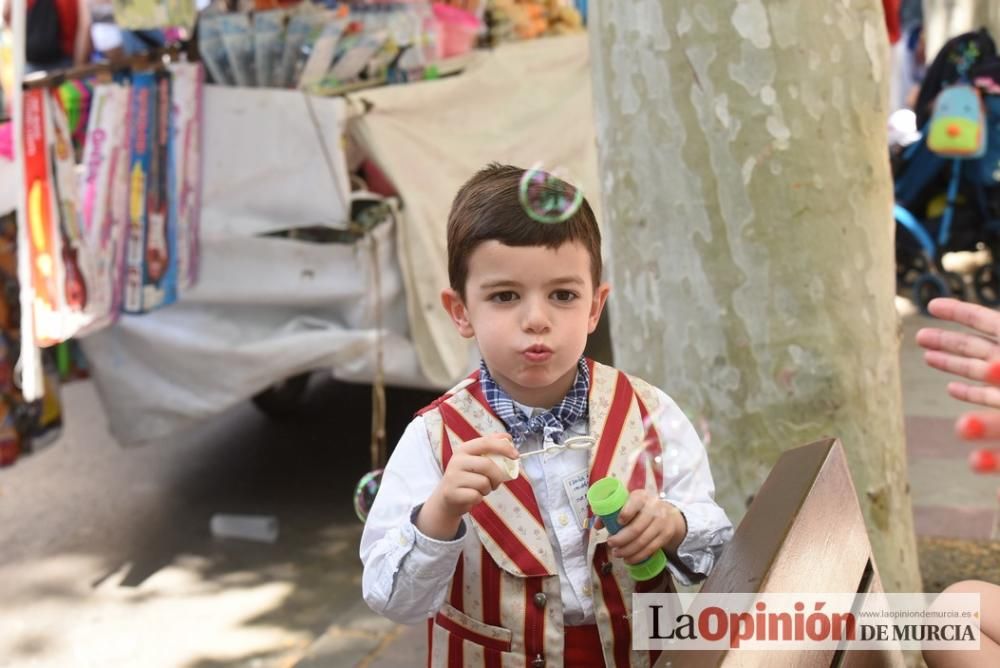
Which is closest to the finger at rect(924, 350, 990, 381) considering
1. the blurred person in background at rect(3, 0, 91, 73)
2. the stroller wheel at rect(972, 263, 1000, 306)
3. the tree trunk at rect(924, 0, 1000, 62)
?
the blurred person in background at rect(3, 0, 91, 73)

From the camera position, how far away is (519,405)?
1.70 metres

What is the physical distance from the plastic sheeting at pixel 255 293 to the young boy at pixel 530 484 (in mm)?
2751

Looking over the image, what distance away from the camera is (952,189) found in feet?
23.1

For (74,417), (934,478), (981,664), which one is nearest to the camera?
(981,664)

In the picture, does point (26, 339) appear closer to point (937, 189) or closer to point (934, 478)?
point (934, 478)

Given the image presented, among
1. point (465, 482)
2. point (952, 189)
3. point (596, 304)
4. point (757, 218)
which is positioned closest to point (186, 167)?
point (757, 218)

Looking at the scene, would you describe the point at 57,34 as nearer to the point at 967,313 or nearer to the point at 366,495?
the point at 366,495

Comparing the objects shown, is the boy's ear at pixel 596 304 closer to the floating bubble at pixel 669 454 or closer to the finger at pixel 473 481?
the floating bubble at pixel 669 454

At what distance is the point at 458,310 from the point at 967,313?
2.75 feet

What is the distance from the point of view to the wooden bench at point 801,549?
4.50 feet

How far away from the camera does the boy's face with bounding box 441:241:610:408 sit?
1.58 m

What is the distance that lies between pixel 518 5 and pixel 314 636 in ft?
11.4

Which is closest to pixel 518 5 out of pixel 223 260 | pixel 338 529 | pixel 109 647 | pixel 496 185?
pixel 223 260

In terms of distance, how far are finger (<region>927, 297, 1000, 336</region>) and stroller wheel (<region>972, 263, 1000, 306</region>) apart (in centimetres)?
596
